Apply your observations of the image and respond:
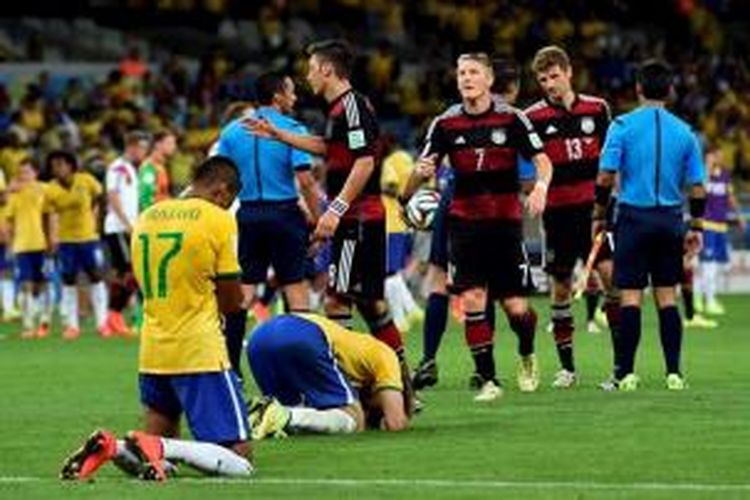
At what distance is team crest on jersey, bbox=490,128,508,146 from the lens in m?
19.3

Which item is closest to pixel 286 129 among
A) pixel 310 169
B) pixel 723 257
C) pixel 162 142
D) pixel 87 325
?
pixel 310 169

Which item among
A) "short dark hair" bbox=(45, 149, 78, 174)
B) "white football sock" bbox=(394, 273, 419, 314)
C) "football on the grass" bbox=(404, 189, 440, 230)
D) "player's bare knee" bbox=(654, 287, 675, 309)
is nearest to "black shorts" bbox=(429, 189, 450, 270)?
"football on the grass" bbox=(404, 189, 440, 230)

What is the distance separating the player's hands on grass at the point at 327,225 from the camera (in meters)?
18.3

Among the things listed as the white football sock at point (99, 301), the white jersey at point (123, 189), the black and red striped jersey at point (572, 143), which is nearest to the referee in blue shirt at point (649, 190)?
the black and red striped jersey at point (572, 143)

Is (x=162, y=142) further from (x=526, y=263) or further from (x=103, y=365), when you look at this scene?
(x=526, y=263)

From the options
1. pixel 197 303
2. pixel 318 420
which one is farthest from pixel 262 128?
pixel 197 303

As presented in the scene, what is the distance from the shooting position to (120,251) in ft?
102

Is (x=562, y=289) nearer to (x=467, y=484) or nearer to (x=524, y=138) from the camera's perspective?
(x=524, y=138)

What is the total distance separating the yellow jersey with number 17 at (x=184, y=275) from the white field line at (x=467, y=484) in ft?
2.27

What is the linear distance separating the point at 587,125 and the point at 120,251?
11.3 meters

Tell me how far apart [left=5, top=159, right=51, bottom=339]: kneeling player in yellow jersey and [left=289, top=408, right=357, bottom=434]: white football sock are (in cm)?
1515

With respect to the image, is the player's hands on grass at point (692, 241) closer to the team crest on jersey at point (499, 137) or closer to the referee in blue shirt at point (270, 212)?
the team crest on jersey at point (499, 137)

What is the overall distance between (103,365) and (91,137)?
16.0m

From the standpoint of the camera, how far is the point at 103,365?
24953 mm
